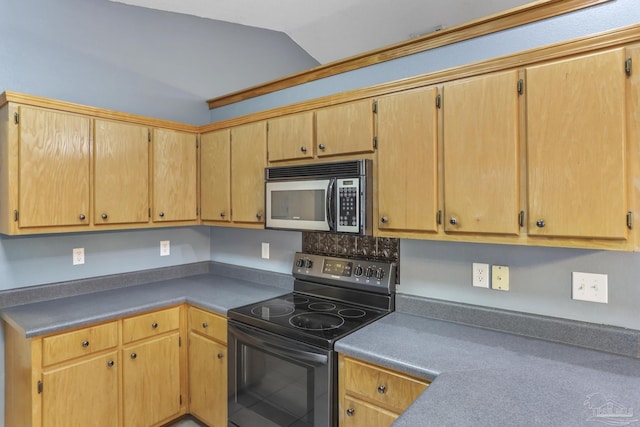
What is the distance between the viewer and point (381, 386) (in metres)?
1.51

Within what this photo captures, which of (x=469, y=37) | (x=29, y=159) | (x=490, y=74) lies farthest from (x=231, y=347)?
(x=469, y=37)

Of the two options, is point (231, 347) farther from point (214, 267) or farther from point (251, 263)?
point (214, 267)

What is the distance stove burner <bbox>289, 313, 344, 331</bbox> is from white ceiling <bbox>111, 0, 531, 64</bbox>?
2428 millimetres

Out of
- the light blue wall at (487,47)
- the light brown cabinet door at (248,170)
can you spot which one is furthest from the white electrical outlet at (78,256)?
the light blue wall at (487,47)

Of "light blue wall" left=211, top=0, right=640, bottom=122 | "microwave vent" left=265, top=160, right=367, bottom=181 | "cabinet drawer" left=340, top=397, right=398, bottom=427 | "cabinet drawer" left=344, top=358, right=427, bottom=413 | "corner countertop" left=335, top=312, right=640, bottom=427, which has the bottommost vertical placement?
"cabinet drawer" left=340, top=397, right=398, bottom=427

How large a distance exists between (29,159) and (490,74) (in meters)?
2.44

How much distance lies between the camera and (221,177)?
2693 millimetres

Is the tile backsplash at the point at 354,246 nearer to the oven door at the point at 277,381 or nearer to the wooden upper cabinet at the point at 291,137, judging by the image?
the wooden upper cabinet at the point at 291,137

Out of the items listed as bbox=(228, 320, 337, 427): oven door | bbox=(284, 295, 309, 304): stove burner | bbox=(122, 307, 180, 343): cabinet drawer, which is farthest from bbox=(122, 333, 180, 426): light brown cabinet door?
bbox=(284, 295, 309, 304): stove burner

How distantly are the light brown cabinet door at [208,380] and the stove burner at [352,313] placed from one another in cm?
78

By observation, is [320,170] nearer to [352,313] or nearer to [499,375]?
[352,313]

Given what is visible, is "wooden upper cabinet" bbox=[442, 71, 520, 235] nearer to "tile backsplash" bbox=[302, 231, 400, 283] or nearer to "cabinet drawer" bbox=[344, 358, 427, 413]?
"tile backsplash" bbox=[302, 231, 400, 283]

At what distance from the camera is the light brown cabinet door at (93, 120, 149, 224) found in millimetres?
2295

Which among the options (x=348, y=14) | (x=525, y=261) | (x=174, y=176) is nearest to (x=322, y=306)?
A: (x=525, y=261)
